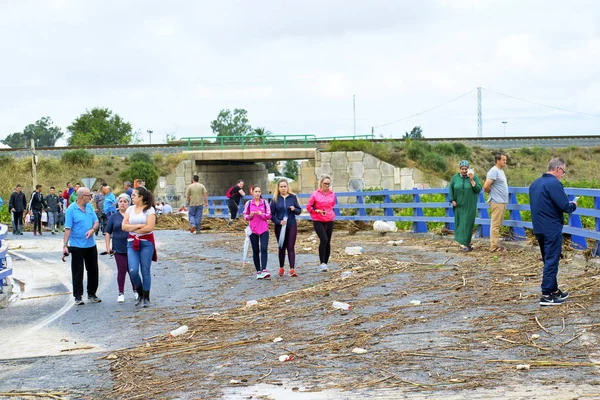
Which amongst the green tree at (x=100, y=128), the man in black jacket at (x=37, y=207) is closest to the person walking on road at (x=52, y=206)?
the man in black jacket at (x=37, y=207)

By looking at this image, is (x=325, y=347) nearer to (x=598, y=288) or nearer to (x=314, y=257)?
(x=598, y=288)

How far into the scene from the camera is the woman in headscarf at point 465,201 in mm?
17250

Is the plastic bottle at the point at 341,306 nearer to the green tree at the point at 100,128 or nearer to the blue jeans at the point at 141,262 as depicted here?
the blue jeans at the point at 141,262

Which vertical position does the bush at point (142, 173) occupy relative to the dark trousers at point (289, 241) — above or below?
above

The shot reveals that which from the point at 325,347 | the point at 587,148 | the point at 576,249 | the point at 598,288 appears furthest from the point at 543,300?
the point at 587,148

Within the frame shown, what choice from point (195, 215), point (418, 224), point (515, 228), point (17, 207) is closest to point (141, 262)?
point (515, 228)

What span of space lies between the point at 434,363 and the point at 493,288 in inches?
175

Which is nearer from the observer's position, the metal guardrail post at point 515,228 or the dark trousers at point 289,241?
the dark trousers at point 289,241

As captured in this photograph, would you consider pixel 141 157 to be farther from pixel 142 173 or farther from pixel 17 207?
pixel 17 207

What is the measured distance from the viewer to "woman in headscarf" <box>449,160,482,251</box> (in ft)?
56.6

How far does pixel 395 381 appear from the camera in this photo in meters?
6.62

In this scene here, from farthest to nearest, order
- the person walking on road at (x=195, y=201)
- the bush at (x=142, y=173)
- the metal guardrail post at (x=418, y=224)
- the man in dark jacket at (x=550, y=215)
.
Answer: the bush at (x=142, y=173) < the person walking on road at (x=195, y=201) < the metal guardrail post at (x=418, y=224) < the man in dark jacket at (x=550, y=215)

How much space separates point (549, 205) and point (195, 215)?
804 inches

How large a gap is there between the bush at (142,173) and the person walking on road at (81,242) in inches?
1744
